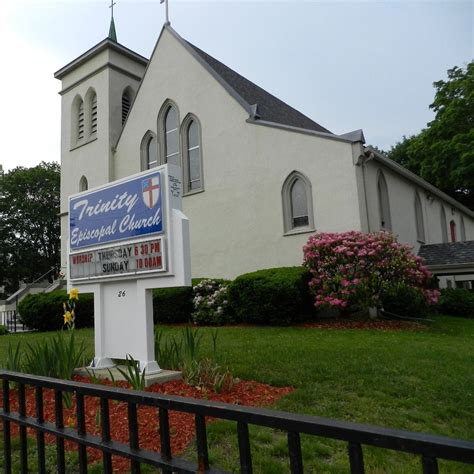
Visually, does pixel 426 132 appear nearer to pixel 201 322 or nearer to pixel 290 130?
pixel 290 130

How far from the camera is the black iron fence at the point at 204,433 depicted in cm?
131

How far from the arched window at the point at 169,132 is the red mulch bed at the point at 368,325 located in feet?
34.2

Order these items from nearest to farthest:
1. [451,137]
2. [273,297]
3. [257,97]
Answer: [273,297] < [257,97] < [451,137]

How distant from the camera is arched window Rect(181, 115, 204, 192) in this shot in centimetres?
1917

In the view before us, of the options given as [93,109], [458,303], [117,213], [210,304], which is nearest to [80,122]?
[93,109]

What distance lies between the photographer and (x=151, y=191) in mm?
6148

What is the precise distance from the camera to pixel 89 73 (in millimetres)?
23703

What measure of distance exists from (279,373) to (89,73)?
21917 millimetres

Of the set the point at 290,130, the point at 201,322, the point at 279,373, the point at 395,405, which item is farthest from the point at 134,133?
the point at 395,405

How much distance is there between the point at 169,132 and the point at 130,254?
14840 millimetres

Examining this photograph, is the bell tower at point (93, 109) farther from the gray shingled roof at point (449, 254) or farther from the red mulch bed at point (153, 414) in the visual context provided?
the red mulch bed at point (153, 414)

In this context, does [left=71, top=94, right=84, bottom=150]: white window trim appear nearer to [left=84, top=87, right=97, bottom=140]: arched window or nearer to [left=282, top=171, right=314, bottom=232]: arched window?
[left=84, top=87, right=97, bottom=140]: arched window

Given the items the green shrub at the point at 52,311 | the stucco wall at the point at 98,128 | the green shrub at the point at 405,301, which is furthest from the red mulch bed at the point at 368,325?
the stucco wall at the point at 98,128

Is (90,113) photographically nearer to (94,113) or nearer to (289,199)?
(94,113)
